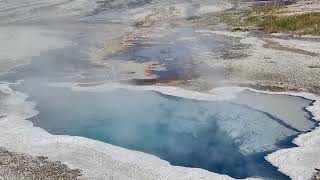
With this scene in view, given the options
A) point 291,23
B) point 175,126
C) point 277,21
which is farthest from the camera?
point 277,21

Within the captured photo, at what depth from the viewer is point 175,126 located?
512 inches

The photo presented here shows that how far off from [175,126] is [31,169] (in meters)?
4.38

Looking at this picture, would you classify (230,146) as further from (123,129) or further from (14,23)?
(14,23)

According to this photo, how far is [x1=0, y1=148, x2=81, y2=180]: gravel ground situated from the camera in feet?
30.7

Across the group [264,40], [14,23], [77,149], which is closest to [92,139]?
[77,149]

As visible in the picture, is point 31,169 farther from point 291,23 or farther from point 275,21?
point 275,21

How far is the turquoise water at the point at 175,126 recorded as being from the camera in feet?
35.2

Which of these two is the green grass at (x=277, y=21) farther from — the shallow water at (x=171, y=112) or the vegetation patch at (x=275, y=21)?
the shallow water at (x=171, y=112)

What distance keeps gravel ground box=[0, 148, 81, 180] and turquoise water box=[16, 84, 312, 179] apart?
→ 2.01 m

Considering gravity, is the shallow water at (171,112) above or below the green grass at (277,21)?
below

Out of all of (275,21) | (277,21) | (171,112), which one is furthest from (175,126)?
(275,21)

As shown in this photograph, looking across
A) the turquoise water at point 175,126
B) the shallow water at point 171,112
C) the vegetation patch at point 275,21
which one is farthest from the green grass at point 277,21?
the turquoise water at point 175,126

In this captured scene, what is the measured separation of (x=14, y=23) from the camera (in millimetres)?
32781

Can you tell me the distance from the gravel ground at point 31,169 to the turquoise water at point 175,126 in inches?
79.1
